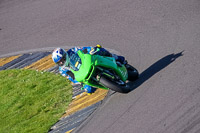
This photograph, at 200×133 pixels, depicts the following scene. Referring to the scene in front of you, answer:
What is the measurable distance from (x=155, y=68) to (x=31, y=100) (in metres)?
4.01

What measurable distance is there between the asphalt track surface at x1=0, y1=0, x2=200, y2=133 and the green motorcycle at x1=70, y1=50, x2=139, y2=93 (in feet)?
1.56

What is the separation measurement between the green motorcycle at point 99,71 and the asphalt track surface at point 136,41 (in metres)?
0.48

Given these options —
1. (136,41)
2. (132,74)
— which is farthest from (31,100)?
(136,41)

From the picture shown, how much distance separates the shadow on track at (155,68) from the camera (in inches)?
399

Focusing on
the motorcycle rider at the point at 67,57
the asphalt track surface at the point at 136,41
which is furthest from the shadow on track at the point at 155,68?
the motorcycle rider at the point at 67,57

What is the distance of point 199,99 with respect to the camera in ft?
28.2

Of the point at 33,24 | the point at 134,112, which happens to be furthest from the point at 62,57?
the point at 33,24

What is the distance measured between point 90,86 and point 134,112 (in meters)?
1.40

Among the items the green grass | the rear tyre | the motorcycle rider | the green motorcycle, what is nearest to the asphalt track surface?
the rear tyre

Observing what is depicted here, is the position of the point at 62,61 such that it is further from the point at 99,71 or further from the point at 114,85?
the point at 114,85

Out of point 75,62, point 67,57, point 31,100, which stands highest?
point 67,57

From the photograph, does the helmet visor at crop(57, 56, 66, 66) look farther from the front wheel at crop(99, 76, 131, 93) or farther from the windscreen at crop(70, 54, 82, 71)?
the front wheel at crop(99, 76, 131, 93)

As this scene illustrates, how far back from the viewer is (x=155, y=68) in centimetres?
1034

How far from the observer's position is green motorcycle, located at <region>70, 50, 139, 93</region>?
30.6 ft
